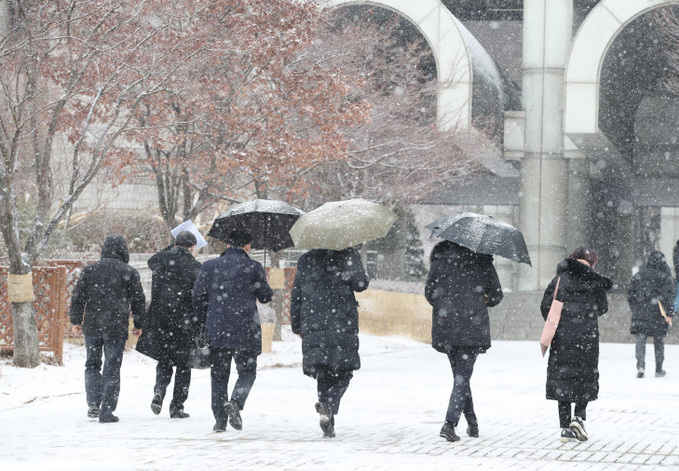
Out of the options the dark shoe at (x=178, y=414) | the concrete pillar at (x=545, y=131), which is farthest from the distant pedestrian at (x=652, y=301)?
the concrete pillar at (x=545, y=131)

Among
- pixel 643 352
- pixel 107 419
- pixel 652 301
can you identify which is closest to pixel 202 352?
pixel 107 419

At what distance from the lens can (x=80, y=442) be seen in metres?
8.58

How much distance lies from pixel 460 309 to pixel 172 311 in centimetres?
270

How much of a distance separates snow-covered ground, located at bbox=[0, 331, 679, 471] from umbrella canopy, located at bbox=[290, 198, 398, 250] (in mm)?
1596

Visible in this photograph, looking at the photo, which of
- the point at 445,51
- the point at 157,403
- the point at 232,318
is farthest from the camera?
the point at 445,51

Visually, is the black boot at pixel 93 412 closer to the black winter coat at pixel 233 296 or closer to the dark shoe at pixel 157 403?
the dark shoe at pixel 157 403

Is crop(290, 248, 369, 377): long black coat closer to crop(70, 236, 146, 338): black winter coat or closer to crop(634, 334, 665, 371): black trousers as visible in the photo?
crop(70, 236, 146, 338): black winter coat

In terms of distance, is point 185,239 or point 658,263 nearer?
point 185,239

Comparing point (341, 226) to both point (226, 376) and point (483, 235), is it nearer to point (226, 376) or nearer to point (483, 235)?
point (483, 235)

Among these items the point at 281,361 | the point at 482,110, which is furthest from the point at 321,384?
the point at 482,110

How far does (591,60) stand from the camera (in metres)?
28.9

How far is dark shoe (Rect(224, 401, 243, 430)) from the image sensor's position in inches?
353

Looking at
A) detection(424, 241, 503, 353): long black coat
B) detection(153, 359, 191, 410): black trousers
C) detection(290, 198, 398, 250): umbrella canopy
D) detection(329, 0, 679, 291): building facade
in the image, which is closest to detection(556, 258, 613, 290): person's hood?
detection(424, 241, 503, 353): long black coat

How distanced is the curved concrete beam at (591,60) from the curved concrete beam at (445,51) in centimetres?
290
